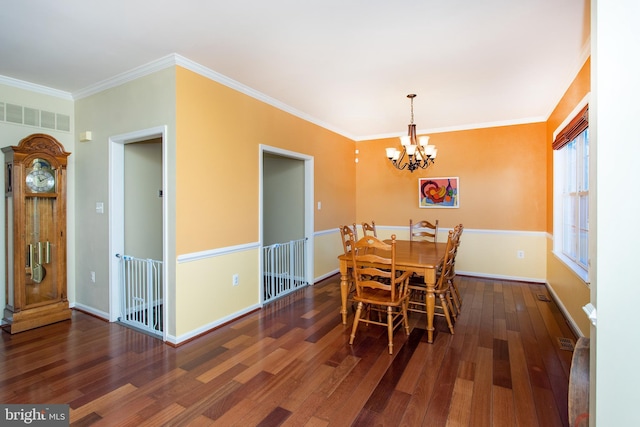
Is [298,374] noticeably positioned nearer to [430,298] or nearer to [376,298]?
[376,298]

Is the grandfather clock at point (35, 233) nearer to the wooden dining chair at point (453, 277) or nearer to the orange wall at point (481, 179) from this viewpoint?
the wooden dining chair at point (453, 277)

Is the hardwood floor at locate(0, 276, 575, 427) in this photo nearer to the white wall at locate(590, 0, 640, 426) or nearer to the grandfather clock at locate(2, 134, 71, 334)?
the grandfather clock at locate(2, 134, 71, 334)

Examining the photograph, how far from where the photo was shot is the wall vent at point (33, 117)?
126 inches

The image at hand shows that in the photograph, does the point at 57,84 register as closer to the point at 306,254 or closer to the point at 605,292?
the point at 306,254

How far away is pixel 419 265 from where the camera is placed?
290 cm

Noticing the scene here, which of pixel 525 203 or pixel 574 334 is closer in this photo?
pixel 574 334

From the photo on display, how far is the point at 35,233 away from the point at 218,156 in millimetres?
2091

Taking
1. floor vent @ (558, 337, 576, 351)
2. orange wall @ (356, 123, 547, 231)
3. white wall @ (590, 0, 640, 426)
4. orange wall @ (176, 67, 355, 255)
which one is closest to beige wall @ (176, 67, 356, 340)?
orange wall @ (176, 67, 355, 255)

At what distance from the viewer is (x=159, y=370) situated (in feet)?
7.89

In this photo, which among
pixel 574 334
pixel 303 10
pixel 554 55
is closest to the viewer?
pixel 303 10

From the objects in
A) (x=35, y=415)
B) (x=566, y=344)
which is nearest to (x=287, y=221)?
(x=35, y=415)

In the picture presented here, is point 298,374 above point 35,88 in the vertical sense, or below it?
below

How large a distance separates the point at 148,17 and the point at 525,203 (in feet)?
17.5

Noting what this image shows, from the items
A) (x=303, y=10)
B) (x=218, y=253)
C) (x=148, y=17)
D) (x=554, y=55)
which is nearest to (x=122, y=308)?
(x=218, y=253)
